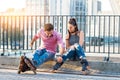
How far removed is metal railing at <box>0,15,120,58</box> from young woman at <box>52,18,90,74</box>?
1536 millimetres

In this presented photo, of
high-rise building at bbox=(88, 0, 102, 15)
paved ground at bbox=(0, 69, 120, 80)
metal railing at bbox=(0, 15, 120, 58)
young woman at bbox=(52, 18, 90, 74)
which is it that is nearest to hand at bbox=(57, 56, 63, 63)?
young woman at bbox=(52, 18, 90, 74)

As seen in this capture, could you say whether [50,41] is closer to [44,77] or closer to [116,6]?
[44,77]

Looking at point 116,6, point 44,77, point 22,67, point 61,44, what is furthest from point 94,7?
point 44,77

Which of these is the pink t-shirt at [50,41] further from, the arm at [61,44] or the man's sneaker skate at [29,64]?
the man's sneaker skate at [29,64]

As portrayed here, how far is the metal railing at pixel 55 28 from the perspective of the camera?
1088 centimetres

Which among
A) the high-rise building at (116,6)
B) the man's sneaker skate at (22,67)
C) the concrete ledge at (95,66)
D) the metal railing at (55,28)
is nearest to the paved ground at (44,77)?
the man's sneaker skate at (22,67)

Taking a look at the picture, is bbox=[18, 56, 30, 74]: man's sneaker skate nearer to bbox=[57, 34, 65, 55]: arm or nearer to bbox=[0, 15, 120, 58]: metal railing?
bbox=[57, 34, 65, 55]: arm

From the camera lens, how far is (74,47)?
9.09 m

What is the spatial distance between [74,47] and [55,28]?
205 cm

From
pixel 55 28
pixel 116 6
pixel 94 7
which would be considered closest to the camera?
pixel 55 28

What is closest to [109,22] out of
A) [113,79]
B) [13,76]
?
[113,79]

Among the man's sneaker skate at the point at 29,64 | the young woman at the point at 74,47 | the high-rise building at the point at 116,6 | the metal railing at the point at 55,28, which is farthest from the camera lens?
the high-rise building at the point at 116,6

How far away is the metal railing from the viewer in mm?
10875

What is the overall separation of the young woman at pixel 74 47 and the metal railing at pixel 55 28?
154 cm
